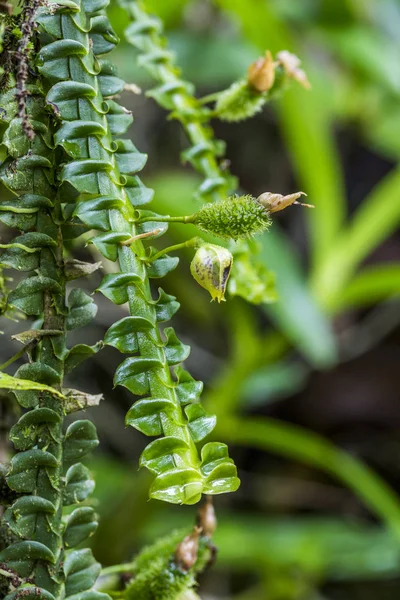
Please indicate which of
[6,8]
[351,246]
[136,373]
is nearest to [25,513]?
[136,373]

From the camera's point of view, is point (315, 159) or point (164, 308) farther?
point (315, 159)

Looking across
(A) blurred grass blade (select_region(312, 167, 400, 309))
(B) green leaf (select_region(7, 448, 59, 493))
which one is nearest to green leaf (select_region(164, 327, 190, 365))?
(B) green leaf (select_region(7, 448, 59, 493))

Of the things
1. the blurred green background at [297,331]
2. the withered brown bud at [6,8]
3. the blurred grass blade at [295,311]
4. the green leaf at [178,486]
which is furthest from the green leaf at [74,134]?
the blurred grass blade at [295,311]

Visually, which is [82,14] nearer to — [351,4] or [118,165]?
[118,165]

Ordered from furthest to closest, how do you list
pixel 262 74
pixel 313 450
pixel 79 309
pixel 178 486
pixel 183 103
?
pixel 313 450, pixel 183 103, pixel 262 74, pixel 79 309, pixel 178 486

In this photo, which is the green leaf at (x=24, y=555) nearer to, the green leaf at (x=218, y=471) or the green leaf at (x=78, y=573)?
the green leaf at (x=78, y=573)

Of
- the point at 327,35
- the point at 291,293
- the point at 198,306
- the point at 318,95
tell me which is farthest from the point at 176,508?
the point at 327,35

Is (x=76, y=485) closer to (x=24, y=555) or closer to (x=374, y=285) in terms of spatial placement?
(x=24, y=555)
